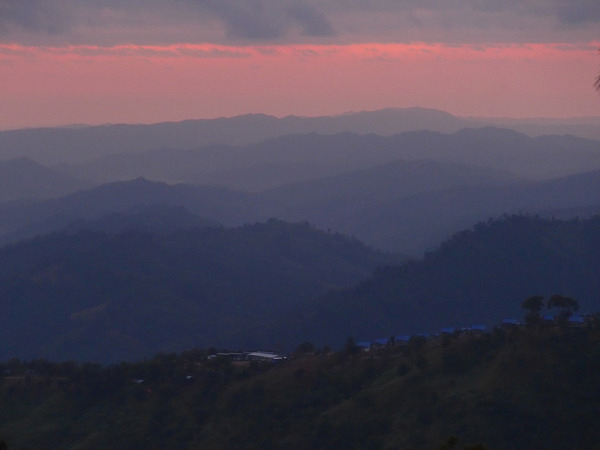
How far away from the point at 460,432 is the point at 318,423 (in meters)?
8.73

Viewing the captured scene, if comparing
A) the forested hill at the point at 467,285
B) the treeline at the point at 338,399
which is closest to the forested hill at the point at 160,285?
the forested hill at the point at 467,285

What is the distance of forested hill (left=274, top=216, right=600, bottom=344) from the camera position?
114m

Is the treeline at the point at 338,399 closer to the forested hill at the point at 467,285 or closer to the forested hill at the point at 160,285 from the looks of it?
the forested hill at the point at 467,285

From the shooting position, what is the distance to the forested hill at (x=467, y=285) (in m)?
114

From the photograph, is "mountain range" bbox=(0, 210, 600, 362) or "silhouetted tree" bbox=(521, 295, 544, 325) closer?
"silhouetted tree" bbox=(521, 295, 544, 325)

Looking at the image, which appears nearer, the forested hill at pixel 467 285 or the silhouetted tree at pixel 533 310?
the silhouetted tree at pixel 533 310

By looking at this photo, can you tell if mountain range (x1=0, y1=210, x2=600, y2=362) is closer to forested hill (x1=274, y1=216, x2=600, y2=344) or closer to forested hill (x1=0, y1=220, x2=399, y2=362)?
forested hill (x1=274, y1=216, x2=600, y2=344)

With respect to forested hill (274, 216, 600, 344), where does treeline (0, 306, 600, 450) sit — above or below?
below

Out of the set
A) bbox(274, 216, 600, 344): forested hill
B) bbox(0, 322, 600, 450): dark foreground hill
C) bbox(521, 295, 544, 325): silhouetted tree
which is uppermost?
bbox(274, 216, 600, 344): forested hill

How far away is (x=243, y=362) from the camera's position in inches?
2670

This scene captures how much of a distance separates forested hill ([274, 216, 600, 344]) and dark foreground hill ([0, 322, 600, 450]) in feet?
164

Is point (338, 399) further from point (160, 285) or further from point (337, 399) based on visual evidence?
point (160, 285)

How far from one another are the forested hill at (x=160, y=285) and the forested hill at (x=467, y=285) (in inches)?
356

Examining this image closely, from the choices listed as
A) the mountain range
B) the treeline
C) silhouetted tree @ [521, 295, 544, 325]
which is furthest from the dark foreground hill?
the mountain range
